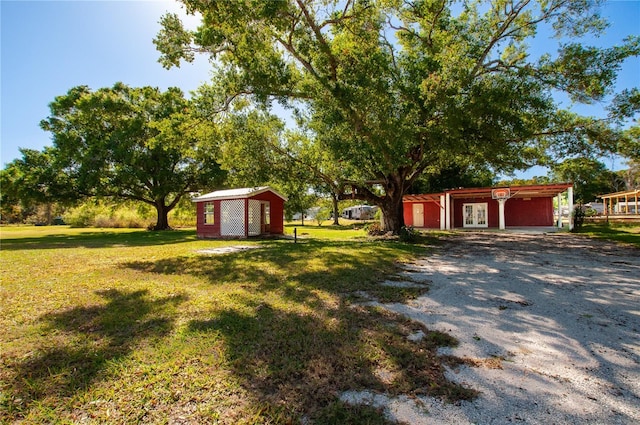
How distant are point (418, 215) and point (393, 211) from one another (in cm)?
1210

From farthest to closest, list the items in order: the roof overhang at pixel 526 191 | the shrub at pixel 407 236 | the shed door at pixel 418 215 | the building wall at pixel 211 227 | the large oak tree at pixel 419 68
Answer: the shed door at pixel 418 215
the roof overhang at pixel 526 191
the building wall at pixel 211 227
the shrub at pixel 407 236
the large oak tree at pixel 419 68

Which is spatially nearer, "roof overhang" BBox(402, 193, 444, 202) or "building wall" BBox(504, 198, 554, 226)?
"building wall" BBox(504, 198, 554, 226)

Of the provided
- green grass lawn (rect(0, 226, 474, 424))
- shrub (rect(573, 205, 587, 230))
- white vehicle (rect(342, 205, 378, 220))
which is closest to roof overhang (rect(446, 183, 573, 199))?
shrub (rect(573, 205, 587, 230))

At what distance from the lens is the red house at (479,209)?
22.8 meters

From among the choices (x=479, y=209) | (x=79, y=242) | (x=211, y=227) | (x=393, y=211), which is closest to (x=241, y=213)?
(x=211, y=227)

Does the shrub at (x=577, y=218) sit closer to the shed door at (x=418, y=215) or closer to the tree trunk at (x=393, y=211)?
the shed door at (x=418, y=215)

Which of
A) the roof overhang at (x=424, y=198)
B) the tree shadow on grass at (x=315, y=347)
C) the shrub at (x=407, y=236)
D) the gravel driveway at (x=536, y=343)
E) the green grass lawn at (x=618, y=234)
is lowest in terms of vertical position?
the gravel driveway at (x=536, y=343)

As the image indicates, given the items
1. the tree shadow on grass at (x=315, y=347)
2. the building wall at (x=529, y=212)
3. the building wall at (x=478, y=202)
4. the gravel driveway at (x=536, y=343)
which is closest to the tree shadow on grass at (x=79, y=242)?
the tree shadow on grass at (x=315, y=347)

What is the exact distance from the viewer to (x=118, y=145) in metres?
21.6

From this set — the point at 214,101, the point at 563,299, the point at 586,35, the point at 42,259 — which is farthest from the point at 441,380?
the point at 586,35

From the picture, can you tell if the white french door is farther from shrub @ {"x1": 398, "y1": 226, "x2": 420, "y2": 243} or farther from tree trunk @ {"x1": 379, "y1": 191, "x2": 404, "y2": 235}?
shrub @ {"x1": 398, "y1": 226, "x2": 420, "y2": 243}

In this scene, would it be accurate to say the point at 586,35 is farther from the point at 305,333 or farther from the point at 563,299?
the point at 305,333

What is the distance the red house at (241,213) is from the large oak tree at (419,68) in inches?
258

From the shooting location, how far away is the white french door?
79.5 ft
